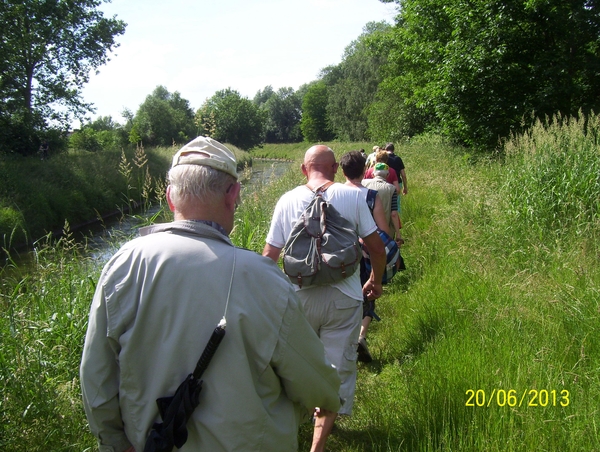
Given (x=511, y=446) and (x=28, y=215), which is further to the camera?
(x=28, y=215)

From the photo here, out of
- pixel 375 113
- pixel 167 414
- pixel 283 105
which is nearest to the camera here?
pixel 167 414

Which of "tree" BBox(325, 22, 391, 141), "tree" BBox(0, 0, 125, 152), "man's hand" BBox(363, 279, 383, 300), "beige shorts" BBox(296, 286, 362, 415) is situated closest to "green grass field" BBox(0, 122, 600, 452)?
"beige shorts" BBox(296, 286, 362, 415)

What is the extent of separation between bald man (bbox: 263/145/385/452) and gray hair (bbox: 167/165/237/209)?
1.58 meters

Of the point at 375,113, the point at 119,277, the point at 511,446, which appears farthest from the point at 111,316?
the point at 375,113

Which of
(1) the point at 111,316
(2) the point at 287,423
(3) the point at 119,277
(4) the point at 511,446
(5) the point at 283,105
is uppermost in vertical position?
(5) the point at 283,105

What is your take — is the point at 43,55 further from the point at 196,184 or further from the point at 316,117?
the point at 316,117

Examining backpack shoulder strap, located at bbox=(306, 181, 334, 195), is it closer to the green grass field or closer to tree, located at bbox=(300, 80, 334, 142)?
the green grass field

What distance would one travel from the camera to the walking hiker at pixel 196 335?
166 cm

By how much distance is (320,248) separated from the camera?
3166 mm

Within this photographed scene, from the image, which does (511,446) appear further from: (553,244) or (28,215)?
(28,215)

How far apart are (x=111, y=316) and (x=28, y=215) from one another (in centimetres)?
1437

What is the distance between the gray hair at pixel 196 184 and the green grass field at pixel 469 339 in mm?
1884

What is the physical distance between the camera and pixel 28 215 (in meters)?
14.1

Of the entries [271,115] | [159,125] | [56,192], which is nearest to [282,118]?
[271,115]
